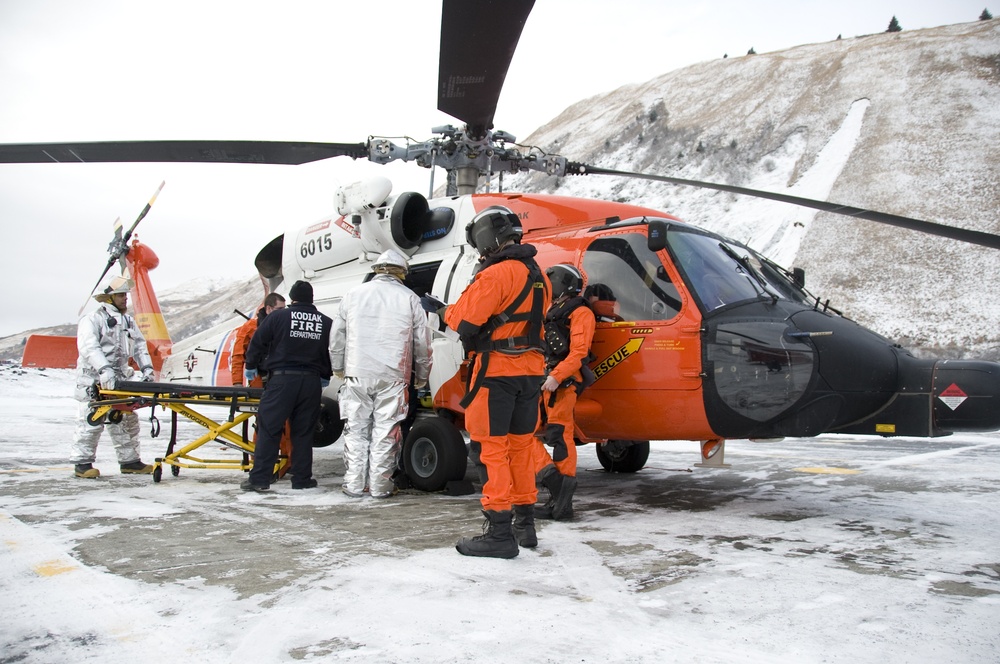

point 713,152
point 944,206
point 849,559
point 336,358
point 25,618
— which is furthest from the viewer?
point 713,152

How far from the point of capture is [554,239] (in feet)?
19.3

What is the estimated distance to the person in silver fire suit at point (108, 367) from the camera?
6.21 metres

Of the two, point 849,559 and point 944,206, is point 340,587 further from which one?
point 944,206

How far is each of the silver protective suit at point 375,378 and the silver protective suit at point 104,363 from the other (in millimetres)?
2336

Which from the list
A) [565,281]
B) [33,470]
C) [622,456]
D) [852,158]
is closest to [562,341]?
A: [565,281]

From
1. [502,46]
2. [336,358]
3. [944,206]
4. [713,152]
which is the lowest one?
[336,358]

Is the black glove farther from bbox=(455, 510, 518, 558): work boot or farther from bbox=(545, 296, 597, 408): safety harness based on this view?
bbox=(455, 510, 518, 558): work boot

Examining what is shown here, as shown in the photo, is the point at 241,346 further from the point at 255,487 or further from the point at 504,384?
the point at 504,384

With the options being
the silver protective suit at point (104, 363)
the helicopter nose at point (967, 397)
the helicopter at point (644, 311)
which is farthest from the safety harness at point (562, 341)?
the silver protective suit at point (104, 363)

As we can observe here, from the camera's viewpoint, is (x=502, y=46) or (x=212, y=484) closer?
(x=502, y=46)

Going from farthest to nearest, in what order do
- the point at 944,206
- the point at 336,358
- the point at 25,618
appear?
the point at 944,206, the point at 336,358, the point at 25,618

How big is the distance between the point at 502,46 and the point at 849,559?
3587 millimetres

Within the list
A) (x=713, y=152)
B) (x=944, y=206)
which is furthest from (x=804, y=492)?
(x=713, y=152)

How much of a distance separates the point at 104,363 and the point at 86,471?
947 millimetres
